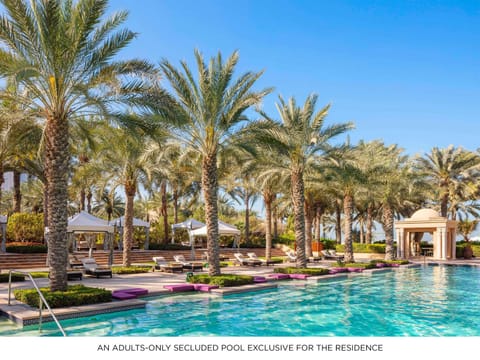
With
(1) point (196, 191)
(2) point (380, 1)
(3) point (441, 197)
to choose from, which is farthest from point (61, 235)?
(3) point (441, 197)

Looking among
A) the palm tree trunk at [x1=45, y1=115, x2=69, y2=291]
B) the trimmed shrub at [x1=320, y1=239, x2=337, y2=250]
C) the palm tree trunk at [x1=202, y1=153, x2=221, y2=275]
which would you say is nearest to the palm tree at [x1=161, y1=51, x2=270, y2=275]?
the palm tree trunk at [x1=202, y1=153, x2=221, y2=275]

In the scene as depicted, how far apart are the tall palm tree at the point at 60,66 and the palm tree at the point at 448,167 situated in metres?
38.2

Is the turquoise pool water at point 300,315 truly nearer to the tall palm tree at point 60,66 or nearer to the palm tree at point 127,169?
the tall palm tree at point 60,66

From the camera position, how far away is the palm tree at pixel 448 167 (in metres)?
45.8

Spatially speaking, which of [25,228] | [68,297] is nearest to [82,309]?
[68,297]

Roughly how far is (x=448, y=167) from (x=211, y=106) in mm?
35774

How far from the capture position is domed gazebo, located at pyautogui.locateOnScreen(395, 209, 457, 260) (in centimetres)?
4138

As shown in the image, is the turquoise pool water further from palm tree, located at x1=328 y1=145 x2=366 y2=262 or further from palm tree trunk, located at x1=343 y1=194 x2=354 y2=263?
palm tree trunk, located at x1=343 y1=194 x2=354 y2=263

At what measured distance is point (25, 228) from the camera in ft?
104

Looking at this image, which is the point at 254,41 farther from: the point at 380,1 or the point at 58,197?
the point at 58,197

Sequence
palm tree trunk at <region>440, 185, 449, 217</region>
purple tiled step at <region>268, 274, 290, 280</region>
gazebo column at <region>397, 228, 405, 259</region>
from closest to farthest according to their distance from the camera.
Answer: purple tiled step at <region>268, 274, 290, 280</region>
gazebo column at <region>397, 228, 405, 259</region>
palm tree trunk at <region>440, 185, 449, 217</region>

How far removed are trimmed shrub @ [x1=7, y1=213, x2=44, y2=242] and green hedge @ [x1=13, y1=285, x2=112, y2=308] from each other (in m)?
19.5

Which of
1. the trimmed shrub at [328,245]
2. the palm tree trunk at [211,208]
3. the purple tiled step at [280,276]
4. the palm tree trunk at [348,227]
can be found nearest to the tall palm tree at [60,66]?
the palm tree trunk at [211,208]

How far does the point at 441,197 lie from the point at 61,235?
40554 mm
